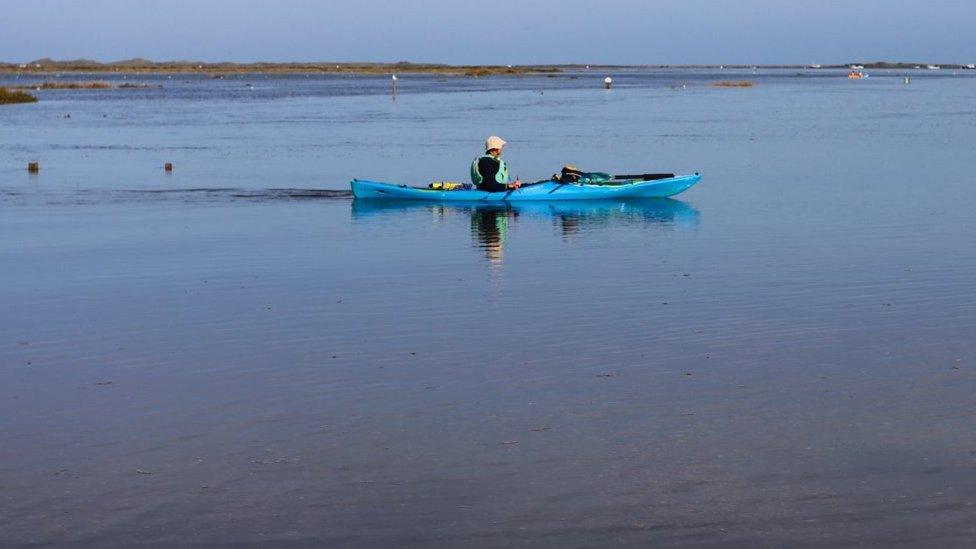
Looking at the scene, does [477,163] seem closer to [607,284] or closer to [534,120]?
[607,284]

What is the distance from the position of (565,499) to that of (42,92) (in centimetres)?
9616

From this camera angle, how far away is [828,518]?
768 centimetres

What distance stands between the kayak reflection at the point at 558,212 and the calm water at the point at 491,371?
0.15 m

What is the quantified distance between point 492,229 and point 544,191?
10.5ft

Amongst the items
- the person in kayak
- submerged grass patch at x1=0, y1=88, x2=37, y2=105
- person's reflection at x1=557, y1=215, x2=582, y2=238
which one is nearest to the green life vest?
the person in kayak

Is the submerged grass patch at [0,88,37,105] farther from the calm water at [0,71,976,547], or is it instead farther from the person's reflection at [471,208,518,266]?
the person's reflection at [471,208,518,266]

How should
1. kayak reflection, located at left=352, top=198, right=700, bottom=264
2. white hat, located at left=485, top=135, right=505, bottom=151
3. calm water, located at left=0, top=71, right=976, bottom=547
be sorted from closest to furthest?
1. calm water, located at left=0, top=71, right=976, bottom=547
2. kayak reflection, located at left=352, top=198, right=700, bottom=264
3. white hat, located at left=485, top=135, right=505, bottom=151

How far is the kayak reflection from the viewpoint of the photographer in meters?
21.8

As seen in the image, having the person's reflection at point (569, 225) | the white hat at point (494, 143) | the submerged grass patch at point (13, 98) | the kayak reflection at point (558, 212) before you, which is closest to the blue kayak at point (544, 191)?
the kayak reflection at point (558, 212)

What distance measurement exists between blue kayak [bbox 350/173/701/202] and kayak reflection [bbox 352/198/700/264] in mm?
106

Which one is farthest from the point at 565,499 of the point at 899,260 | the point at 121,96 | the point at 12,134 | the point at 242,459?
the point at 121,96

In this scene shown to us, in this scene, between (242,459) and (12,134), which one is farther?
(12,134)

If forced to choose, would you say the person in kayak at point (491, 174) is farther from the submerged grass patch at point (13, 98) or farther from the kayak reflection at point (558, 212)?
the submerged grass patch at point (13, 98)

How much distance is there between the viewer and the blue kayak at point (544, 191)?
24.7 m
